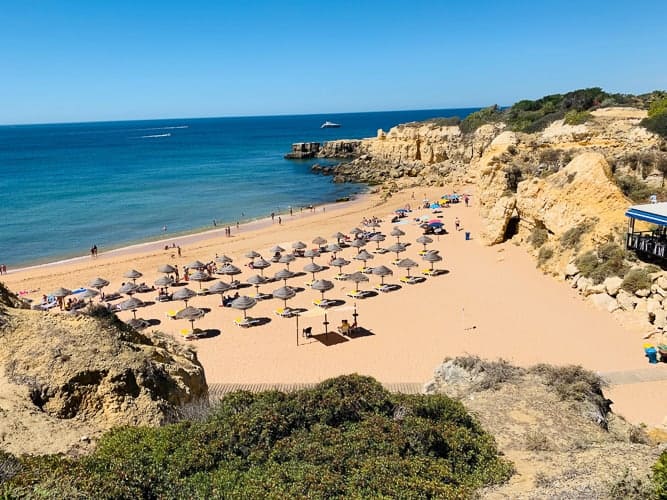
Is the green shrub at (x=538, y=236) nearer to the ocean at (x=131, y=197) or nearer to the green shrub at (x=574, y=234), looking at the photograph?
the green shrub at (x=574, y=234)

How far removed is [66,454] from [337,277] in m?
18.6

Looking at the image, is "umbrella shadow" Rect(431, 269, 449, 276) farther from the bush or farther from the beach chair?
the bush

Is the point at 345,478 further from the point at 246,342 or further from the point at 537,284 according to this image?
the point at 537,284

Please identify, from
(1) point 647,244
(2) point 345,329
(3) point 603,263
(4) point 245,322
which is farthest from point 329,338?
(1) point 647,244

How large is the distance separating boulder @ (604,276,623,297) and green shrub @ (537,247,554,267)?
431 cm

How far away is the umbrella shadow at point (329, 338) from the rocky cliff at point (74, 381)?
350 inches

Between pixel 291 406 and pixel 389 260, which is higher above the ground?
pixel 291 406

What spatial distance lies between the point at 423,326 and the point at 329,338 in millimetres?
3440

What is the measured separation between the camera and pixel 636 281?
681 inches

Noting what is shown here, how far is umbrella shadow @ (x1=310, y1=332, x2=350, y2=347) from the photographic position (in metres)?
17.6

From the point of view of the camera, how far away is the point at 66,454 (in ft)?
21.8

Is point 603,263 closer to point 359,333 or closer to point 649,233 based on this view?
point 649,233

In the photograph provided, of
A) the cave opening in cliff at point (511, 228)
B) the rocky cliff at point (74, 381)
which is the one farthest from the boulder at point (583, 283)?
the rocky cliff at point (74, 381)

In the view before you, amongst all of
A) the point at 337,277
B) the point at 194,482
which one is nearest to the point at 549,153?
the point at 337,277
